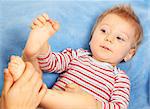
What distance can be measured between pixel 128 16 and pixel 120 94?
34cm

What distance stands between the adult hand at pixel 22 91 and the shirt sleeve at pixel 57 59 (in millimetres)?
413

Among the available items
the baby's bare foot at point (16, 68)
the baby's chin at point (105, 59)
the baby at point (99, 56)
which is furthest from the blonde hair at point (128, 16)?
the baby's bare foot at point (16, 68)

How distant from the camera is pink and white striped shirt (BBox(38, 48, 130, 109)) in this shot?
128cm

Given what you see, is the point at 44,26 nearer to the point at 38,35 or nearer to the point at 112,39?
the point at 38,35

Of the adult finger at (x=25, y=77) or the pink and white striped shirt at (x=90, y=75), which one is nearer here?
the adult finger at (x=25, y=77)

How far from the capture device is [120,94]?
1.27 metres

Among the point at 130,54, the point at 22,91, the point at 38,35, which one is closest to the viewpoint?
the point at 22,91

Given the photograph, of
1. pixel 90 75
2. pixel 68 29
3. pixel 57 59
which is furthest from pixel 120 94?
pixel 68 29

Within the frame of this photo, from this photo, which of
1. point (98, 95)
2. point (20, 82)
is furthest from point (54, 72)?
point (20, 82)

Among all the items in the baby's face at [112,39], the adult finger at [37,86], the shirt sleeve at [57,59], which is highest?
the baby's face at [112,39]

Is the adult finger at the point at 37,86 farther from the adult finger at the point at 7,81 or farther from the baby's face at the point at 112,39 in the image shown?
the baby's face at the point at 112,39

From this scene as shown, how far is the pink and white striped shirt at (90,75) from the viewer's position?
1.28m

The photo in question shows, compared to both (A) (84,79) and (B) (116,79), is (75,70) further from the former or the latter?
(B) (116,79)

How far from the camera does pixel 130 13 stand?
142cm
